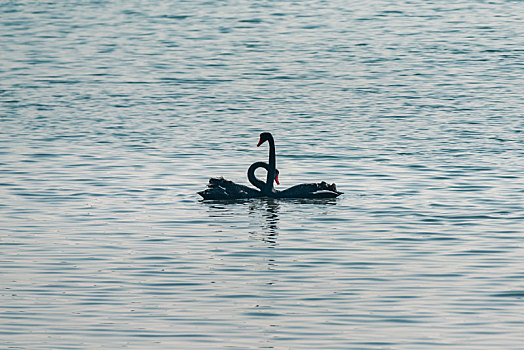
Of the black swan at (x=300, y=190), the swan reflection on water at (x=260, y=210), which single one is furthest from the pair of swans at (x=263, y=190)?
the swan reflection on water at (x=260, y=210)

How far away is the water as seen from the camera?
1370cm

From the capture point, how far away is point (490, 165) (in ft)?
78.1

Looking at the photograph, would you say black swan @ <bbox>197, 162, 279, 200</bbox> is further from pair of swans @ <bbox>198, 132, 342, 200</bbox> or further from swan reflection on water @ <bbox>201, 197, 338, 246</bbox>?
swan reflection on water @ <bbox>201, 197, 338, 246</bbox>

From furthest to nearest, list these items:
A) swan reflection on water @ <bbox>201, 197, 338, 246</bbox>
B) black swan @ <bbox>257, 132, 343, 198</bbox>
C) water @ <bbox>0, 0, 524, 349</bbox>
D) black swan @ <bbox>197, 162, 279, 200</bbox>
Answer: black swan @ <bbox>197, 162, 279, 200</bbox>
black swan @ <bbox>257, 132, 343, 198</bbox>
swan reflection on water @ <bbox>201, 197, 338, 246</bbox>
water @ <bbox>0, 0, 524, 349</bbox>

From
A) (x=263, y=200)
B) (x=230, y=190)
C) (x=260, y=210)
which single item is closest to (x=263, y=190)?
(x=263, y=200)

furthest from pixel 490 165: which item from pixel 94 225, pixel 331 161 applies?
pixel 94 225

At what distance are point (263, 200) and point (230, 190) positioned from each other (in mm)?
651

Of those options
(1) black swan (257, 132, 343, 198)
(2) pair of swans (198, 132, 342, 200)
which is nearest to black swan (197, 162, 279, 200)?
(2) pair of swans (198, 132, 342, 200)

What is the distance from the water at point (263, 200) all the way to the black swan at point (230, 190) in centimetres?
19

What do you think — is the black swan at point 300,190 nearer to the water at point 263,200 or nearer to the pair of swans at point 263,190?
the pair of swans at point 263,190

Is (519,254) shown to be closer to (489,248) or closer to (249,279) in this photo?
(489,248)

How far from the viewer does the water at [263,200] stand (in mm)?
13703

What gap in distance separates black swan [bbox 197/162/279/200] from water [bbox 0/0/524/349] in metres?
0.19

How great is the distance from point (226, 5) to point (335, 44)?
41.2ft
